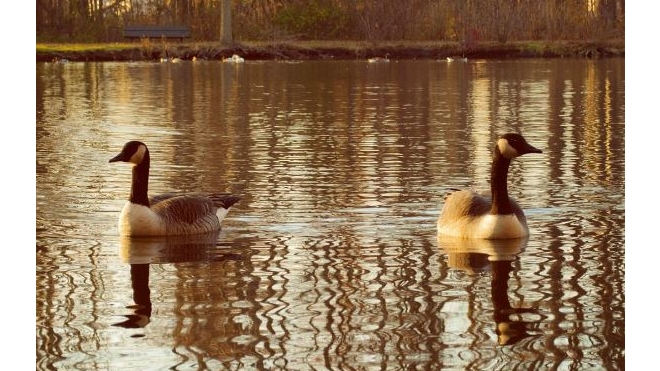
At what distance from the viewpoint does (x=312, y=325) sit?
31.4 feet

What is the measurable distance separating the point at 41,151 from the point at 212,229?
841cm

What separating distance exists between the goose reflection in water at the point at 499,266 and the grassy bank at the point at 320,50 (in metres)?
42.6

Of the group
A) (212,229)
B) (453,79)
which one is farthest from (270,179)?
(453,79)

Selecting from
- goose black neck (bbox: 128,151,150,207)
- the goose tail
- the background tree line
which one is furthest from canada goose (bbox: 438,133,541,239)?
the background tree line

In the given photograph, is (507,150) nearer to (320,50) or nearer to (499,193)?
(499,193)

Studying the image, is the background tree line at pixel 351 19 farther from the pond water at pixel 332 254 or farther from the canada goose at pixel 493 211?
the canada goose at pixel 493 211

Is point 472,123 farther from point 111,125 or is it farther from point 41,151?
point 41,151

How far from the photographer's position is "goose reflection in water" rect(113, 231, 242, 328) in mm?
11102

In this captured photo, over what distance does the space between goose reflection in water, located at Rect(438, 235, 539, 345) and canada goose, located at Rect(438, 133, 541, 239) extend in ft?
0.29

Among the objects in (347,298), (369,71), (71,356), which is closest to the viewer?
(71,356)

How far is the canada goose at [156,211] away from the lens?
13.3m

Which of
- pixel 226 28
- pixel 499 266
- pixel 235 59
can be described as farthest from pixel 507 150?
pixel 226 28

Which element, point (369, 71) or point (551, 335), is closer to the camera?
point (551, 335)

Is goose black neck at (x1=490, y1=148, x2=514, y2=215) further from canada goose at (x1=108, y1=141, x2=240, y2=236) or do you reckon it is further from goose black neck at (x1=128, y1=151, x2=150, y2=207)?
goose black neck at (x1=128, y1=151, x2=150, y2=207)
